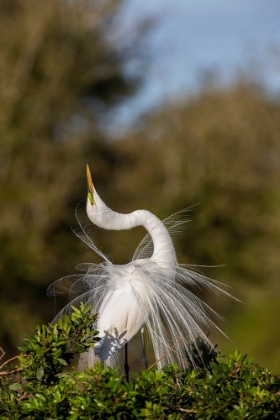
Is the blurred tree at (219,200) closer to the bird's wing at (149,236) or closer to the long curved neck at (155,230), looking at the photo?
the bird's wing at (149,236)

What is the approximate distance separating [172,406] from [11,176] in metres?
12.4

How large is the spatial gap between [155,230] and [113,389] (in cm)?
171

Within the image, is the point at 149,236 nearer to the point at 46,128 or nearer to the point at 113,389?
the point at 113,389

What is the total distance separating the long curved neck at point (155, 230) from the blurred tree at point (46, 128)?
8.89 metres

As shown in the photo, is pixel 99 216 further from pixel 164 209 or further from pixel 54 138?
pixel 54 138


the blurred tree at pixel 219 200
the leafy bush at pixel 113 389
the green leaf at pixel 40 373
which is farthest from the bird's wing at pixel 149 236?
the blurred tree at pixel 219 200

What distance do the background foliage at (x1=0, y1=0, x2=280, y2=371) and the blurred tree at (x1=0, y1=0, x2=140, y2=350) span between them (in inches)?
0.9

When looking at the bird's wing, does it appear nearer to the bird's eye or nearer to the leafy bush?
the bird's eye

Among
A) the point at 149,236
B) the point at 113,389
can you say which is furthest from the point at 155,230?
the point at 113,389

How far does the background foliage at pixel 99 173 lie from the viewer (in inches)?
533

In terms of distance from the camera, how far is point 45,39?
49.8 feet

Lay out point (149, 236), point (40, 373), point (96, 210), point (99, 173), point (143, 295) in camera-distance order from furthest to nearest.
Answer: point (99, 173), point (149, 236), point (96, 210), point (143, 295), point (40, 373)

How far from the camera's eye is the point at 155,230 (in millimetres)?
3861

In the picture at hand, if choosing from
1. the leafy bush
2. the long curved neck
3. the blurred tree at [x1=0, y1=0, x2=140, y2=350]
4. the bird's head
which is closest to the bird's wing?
the long curved neck
